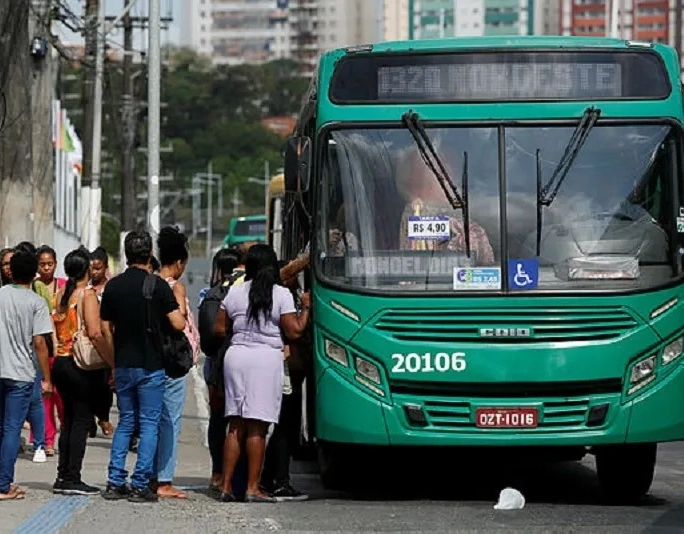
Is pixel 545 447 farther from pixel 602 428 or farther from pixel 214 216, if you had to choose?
pixel 214 216

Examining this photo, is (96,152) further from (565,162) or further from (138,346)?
(565,162)

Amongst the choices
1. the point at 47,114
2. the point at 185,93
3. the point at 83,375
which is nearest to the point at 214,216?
the point at 185,93

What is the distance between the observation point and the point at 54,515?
12.2 m

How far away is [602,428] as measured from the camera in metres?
12.5

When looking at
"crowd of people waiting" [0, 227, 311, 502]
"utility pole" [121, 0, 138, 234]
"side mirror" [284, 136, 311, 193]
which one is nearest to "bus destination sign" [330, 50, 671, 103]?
"side mirror" [284, 136, 311, 193]

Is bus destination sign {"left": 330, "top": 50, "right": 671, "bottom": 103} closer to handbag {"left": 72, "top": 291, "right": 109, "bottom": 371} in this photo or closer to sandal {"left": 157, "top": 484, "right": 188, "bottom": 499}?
handbag {"left": 72, "top": 291, "right": 109, "bottom": 371}

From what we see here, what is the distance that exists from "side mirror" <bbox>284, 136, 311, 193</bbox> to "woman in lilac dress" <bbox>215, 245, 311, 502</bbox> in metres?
0.46

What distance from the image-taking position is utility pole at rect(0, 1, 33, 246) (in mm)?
22500

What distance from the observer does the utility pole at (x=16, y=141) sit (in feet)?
73.8

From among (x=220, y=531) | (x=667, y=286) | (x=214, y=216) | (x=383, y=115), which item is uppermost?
(x=383, y=115)

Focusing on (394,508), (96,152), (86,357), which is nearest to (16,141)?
(86,357)

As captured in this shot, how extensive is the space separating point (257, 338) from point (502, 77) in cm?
229

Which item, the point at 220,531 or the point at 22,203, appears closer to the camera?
the point at 220,531

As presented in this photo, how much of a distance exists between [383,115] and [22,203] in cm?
1078
